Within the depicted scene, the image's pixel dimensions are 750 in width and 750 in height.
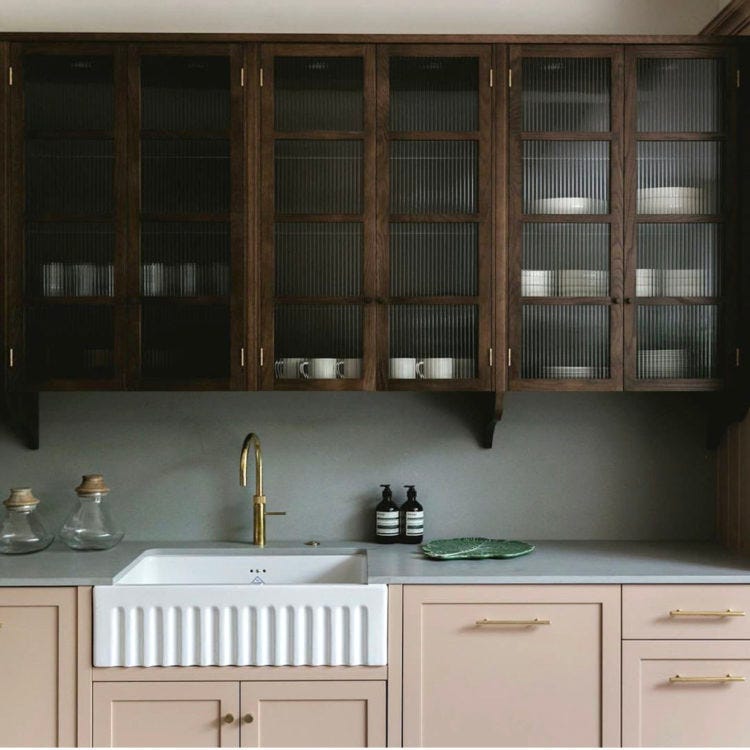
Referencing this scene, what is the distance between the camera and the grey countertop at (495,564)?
7.55 ft

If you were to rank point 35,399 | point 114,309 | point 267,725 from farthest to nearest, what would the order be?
point 35,399, point 114,309, point 267,725

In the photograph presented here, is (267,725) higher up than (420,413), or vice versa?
(420,413)

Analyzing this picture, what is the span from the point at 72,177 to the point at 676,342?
1.85 m

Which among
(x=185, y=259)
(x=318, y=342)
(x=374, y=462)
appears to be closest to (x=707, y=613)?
(x=374, y=462)

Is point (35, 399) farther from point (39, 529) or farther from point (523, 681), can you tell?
point (523, 681)

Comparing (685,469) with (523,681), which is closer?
(523,681)

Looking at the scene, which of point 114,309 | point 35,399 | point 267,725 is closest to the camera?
point 267,725

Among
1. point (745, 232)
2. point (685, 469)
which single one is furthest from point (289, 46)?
point (685, 469)

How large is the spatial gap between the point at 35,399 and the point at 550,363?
1.64 m

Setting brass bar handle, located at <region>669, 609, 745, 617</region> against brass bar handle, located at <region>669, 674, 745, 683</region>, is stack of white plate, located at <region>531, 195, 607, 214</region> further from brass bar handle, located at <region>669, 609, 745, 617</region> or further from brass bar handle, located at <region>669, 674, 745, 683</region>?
brass bar handle, located at <region>669, 674, 745, 683</region>

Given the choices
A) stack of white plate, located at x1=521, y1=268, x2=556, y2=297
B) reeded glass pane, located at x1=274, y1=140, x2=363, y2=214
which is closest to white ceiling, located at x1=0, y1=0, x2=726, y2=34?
reeded glass pane, located at x1=274, y1=140, x2=363, y2=214

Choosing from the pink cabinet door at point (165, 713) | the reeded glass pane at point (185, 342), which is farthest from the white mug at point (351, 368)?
the pink cabinet door at point (165, 713)

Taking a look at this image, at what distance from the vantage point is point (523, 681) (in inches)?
90.7

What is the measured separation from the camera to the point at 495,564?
96.8 inches
